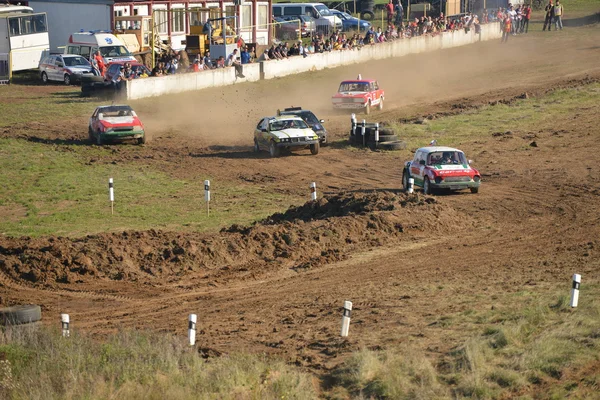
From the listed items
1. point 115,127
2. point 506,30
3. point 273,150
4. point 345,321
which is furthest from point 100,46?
point 345,321

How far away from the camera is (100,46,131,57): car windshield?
4706 cm

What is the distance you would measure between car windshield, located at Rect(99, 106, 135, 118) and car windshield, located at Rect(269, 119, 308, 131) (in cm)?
535

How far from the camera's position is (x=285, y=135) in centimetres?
3092

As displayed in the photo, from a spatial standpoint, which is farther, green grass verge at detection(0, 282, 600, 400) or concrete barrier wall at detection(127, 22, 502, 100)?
concrete barrier wall at detection(127, 22, 502, 100)

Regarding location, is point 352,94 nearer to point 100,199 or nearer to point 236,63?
point 236,63

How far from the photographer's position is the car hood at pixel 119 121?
1286 inches

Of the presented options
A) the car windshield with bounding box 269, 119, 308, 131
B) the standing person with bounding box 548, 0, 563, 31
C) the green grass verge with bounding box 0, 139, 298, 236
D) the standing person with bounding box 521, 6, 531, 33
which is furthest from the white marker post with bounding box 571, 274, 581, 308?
the standing person with bounding box 521, 6, 531, 33

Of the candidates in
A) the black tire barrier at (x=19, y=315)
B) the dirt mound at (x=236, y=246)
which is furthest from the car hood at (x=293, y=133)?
the black tire barrier at (x=19, y=315)

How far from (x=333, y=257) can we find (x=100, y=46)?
3142 centimetres

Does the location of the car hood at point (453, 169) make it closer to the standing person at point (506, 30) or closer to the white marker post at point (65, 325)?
the white marker post at point (65, 325)

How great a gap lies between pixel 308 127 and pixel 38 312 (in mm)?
19055

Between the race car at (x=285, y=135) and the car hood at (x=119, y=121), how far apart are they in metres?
4.35

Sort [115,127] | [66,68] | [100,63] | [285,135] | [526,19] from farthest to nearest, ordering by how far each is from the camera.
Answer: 1. [526,19]
2. [66,68]
3. [100,63]
4. [115,127]
5. [285,135]

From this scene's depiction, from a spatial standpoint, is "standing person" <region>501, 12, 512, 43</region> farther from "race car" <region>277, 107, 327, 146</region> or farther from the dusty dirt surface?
"race car" <region>277, 107, 327, 146</region>
